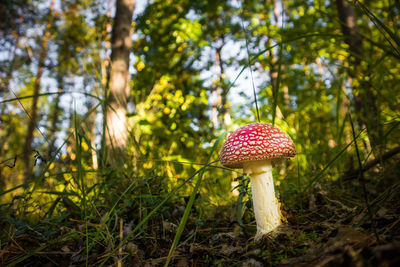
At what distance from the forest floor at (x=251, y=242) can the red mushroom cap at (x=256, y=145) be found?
47 centimetres

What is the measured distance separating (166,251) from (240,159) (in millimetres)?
807

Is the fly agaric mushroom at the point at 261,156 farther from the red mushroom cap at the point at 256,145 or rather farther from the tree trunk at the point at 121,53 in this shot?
the tree trunk at the point at 121,53

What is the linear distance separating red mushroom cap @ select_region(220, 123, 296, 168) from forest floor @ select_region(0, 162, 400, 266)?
47 cm

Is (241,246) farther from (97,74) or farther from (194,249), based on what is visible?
(97,74)

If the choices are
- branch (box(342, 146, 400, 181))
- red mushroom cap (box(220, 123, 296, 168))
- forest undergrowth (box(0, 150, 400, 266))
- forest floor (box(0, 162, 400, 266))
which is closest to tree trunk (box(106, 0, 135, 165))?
forest undergrowth (box(0, 150, 400, 266))

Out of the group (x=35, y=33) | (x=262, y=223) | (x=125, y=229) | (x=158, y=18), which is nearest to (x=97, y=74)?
(x=125, y=229)

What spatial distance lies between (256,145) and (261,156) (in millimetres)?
77

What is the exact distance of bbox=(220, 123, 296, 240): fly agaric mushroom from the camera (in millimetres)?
1532

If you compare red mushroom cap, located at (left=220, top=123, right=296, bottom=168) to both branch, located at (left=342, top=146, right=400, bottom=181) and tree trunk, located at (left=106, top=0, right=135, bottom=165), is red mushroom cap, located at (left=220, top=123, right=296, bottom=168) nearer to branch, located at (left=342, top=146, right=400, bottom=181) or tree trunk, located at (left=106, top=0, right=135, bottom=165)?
branch, located at (left=342, top=146, right=400, bottom=181)

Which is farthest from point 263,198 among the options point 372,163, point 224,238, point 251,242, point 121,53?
point 121,53

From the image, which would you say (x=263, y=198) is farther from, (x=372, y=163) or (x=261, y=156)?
(x=372, y=163)

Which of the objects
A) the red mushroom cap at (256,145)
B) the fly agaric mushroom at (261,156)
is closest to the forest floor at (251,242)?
the fly agaric mushroom at (261,156)

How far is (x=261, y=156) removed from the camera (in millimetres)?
1521

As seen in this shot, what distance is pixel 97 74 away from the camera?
2.56 meters
